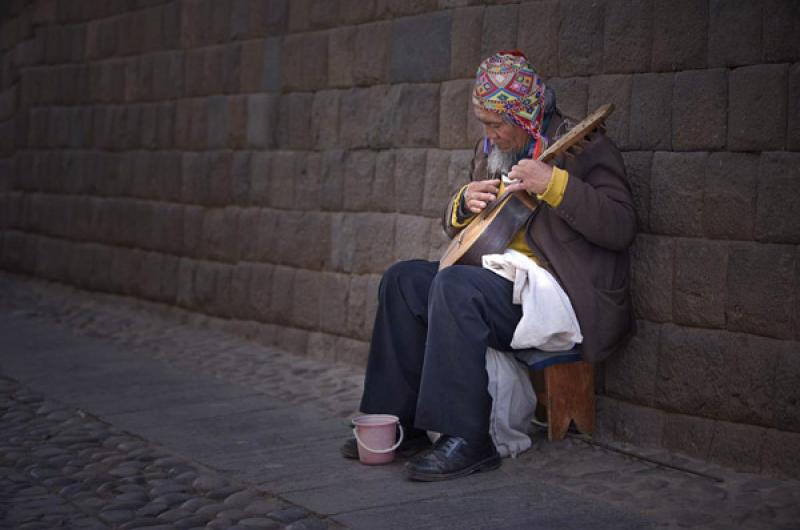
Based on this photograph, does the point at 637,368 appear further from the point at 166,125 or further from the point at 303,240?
the point at 166,125

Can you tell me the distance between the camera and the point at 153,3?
376 inches

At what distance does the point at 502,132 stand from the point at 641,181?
624 mm

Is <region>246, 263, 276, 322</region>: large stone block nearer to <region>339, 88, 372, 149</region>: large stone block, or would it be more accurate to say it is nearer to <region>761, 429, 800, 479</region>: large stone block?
<region>339, 88, 372, 149</region>: large stone block

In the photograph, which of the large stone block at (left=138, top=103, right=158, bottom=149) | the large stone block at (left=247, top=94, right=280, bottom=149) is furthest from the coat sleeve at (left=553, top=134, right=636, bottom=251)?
the large stone block at (left=138, top=103, right=158, bottom=149)

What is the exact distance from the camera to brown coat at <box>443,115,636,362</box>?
489 centimetres

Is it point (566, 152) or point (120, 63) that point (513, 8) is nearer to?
point (566, 152)

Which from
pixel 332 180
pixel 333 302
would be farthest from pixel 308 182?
pixel 333 302

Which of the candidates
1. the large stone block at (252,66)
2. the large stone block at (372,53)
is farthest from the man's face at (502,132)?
the large stone block at (252,66)

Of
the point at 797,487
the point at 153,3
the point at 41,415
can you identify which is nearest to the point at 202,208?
the point at 153,3

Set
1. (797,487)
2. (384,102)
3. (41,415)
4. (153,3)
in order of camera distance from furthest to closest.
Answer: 1. (153,3)
2. (384,102)
3. (41,415)
4. (797,487)

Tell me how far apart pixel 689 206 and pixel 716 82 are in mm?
504

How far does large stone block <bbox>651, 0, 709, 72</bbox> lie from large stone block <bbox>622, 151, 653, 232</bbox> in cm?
37

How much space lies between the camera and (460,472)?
473 cm

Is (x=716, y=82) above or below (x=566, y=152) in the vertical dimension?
above
